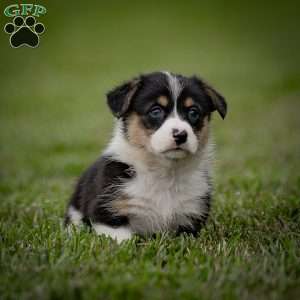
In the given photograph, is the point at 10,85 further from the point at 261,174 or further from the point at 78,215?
the point at 78,215

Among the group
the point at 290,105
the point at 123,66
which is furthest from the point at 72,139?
the point at 123,66

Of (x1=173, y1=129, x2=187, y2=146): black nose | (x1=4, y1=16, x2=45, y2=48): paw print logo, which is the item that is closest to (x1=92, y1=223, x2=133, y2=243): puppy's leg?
(x1=173, y1=129, x2=187, y2=146): black nose

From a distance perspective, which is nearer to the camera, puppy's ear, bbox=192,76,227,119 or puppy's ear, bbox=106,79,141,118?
puppy's ear, bbox=106,79,141,118

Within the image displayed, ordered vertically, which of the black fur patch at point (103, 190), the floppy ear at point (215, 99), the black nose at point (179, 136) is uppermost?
the floppy ear at point (215, 99)

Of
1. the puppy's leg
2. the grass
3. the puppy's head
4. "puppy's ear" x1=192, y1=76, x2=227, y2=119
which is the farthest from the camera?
"puppy's ear" x1=192, y1=76, x2=227, y2=119

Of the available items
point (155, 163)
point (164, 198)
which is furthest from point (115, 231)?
point (155, 163)

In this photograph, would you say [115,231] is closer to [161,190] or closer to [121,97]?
[161,190]

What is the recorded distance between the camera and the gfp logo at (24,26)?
533cm

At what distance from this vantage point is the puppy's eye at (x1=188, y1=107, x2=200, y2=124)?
495 centimetres

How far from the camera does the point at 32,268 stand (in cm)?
374

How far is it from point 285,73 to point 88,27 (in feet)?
20.9

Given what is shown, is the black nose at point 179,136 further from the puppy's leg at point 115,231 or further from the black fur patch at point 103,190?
the puppy's leg at point 115,231

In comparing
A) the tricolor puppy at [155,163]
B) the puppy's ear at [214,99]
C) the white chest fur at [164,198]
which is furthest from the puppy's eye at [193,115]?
the white chest fur at [164,198]

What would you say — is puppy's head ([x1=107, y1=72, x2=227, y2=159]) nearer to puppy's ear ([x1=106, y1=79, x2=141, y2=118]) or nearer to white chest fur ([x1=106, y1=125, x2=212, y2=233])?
puppy's ear ([x1=106, y1=79, x2=141, y2=118])
